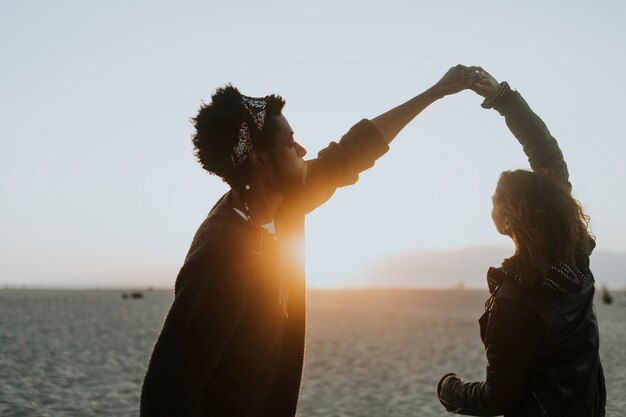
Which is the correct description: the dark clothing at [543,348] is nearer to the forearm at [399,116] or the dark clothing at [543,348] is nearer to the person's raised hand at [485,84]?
the forearm at [399,116]

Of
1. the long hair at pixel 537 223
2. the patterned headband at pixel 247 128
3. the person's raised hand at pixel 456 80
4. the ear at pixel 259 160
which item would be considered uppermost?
the person's raised hand at pixel 456 80

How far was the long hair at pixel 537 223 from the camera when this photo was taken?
3.06m

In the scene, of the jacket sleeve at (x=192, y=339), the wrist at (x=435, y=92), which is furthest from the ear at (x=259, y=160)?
the wrist at (x=435, y=92)

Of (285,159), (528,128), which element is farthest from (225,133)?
(528,128)

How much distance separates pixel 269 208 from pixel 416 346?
3703 cm

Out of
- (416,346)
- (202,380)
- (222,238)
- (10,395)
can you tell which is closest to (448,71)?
(222,238)

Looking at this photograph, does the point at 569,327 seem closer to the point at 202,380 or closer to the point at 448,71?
the point at 448,71

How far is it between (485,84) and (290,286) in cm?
161

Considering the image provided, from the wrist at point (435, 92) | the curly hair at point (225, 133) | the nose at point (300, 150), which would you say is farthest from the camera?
the wrist at point (435, 92)

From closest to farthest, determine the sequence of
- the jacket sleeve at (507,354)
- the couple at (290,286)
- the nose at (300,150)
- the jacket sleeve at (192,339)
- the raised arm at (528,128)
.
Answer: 1. the jacket sleeve at (192,339)
2. the couple at (290,286)
3. the nose at (300,150)
4. the jacket sleeve at (507,354)
5. the raised arm at (528,128)

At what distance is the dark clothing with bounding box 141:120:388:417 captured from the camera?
94.3 inches

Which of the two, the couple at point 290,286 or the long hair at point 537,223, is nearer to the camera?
the couple at point 290,286

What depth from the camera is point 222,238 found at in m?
2.59

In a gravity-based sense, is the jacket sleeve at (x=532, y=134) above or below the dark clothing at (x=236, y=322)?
above
